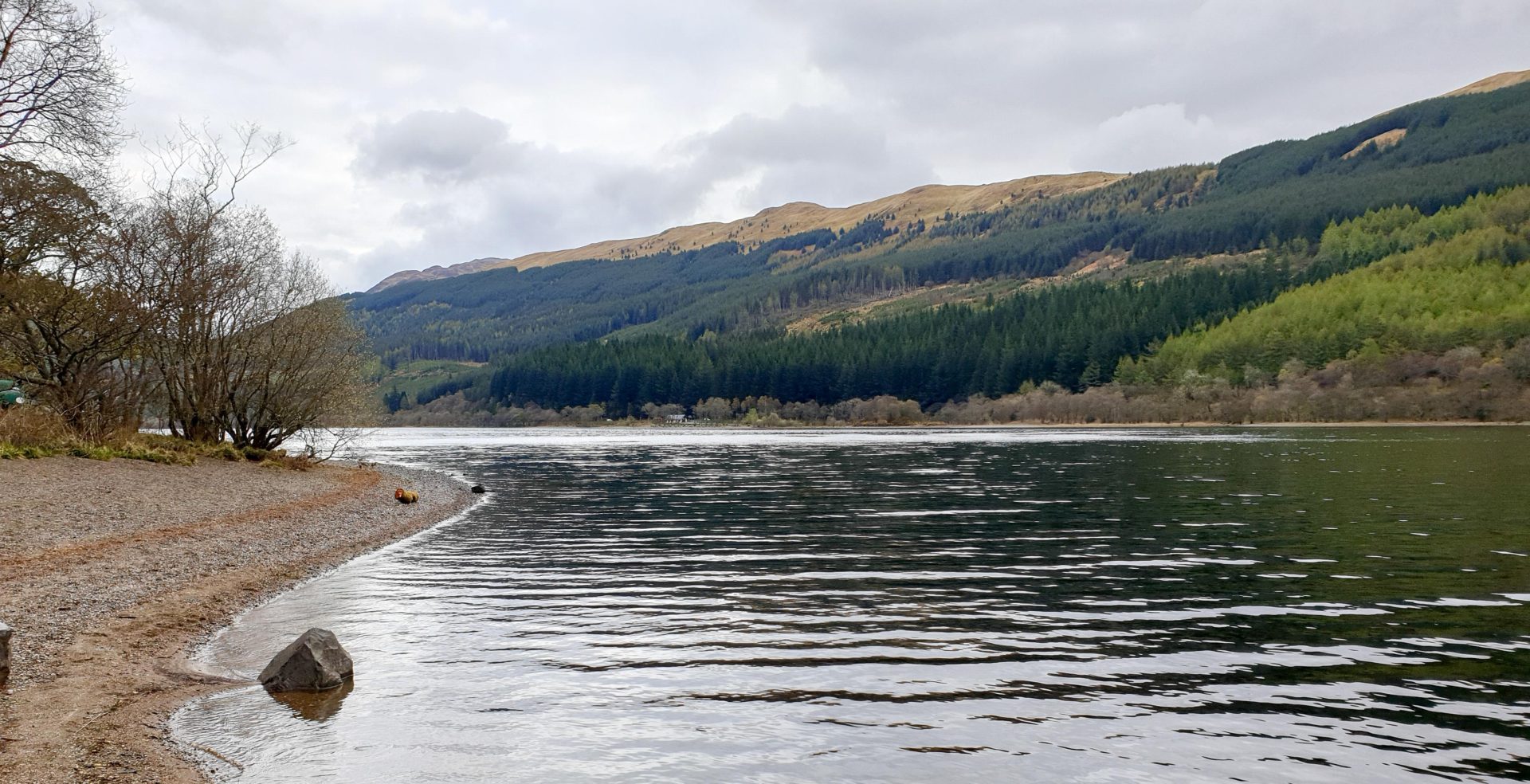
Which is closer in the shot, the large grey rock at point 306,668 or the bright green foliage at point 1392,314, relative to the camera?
the large grey rock at point 306,668

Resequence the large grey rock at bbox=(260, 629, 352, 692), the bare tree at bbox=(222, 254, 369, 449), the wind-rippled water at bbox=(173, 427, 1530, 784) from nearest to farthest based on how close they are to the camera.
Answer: the wind-rippled water at bbox=(173, 427, 1530, 784) < the large grey rock at bbox=(260, 629, 352, 692) < the bare tree at bbox=(222, 254, 369, 449)

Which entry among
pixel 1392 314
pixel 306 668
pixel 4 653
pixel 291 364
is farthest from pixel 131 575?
pixel 1392 314

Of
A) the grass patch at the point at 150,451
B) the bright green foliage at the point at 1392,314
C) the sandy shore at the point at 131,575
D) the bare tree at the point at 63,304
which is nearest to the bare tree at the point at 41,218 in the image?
the bare tree at the point at 63,304

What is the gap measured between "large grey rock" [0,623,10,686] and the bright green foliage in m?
165

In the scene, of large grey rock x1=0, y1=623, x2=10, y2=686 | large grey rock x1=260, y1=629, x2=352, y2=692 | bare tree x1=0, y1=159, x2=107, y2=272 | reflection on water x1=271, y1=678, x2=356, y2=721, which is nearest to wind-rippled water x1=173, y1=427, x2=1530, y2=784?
reflection on water x1=271, y1=678, x2=356, y2=721

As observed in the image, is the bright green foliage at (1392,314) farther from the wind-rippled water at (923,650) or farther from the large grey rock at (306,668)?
the large grey rock at (306,668)

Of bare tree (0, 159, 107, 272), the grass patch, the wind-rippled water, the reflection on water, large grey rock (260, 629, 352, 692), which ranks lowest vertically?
the wind-rippled water

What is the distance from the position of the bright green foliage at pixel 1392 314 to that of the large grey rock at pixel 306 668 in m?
162

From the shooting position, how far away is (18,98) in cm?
2941

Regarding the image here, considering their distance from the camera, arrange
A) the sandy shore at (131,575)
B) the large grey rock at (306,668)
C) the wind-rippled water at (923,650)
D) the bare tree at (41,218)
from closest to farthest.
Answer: the wind-rippled water at (923,650)
the sandy shore at (131,575)
the large grey rock at (306,668)
the bare tree at (41,218)

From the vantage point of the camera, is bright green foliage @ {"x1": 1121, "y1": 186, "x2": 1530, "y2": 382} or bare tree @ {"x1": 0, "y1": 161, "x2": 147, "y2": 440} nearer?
bare tree @ {"x1": 0, "y1": 161, "x2": 147, "y2": 440}

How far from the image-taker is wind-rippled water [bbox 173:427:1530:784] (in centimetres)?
1073

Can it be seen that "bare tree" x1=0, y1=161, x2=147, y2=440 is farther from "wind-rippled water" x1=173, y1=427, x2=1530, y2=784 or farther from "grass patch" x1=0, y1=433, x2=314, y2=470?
"wind-rippled water" x1=173, y1=427, x2=1530, y2=784

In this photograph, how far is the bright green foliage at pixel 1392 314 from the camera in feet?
478
